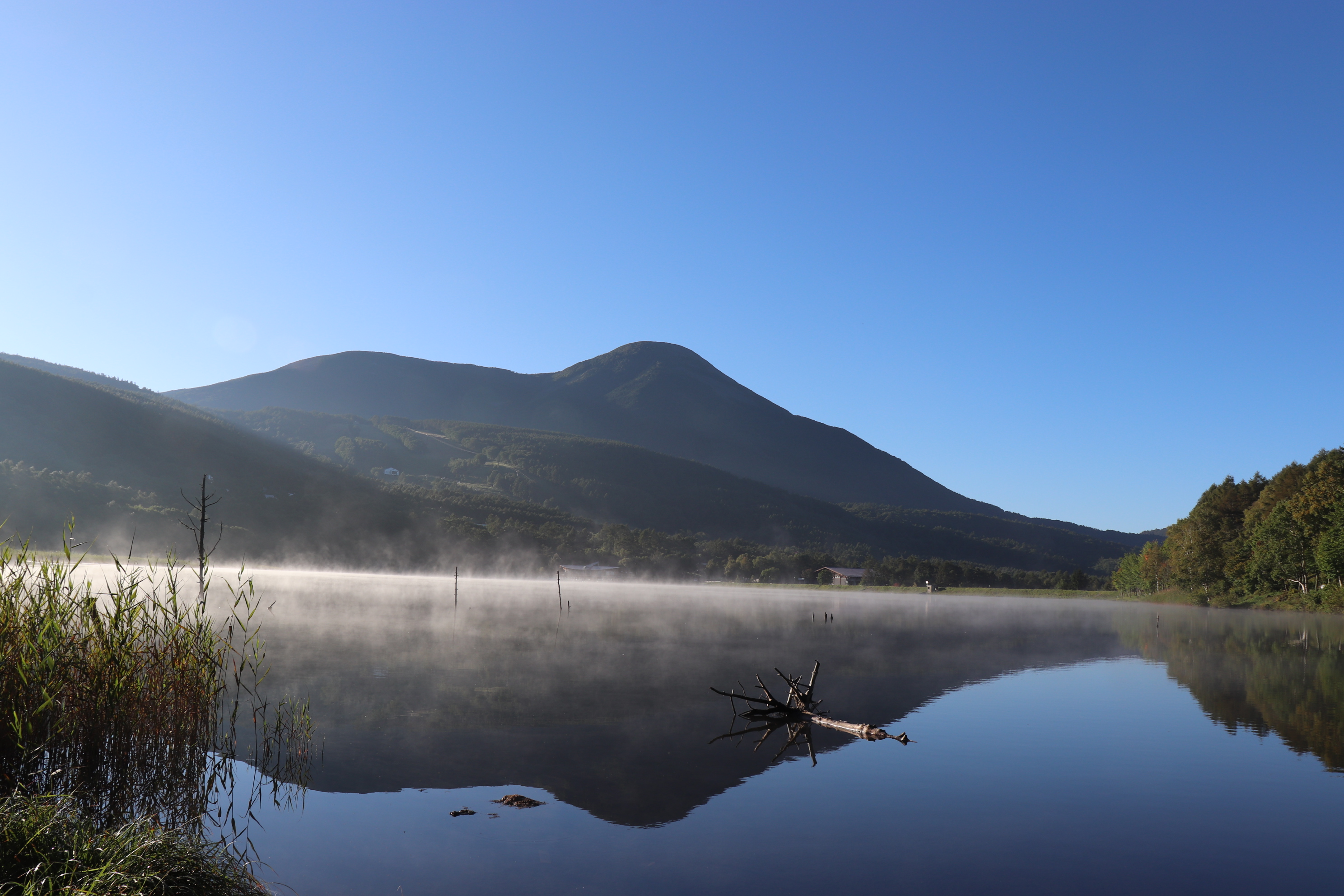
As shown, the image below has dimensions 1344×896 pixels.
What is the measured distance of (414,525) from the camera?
6772 inches

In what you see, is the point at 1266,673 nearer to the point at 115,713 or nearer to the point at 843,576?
the point at 115,713

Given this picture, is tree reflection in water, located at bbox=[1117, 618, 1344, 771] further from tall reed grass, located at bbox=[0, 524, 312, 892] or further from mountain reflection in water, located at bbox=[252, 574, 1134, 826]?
tall reed grass, located at bbox=[0, 524, 312, 892]

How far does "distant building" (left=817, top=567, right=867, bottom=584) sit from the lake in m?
134

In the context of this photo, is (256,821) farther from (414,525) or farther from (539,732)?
(414,525)

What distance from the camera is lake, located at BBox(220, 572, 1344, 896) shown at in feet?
36.6

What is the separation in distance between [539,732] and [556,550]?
168 m

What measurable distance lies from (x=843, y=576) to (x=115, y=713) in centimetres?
17069

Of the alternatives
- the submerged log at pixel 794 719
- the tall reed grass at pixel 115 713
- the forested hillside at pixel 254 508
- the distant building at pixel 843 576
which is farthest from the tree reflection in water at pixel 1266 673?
the forested hillside at pixel 254 508

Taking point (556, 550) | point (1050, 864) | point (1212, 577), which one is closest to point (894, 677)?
point (1050, 864)

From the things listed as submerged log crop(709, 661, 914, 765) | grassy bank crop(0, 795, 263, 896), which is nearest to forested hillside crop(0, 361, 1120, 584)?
submerged log crop(709, 661, 914, 765)

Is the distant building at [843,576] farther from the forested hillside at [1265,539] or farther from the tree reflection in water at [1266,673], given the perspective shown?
the tree reflection in water at [1266,673]

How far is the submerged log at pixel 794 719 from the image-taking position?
66.4 feet

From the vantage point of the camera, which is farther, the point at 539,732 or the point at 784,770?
the point at 539,732

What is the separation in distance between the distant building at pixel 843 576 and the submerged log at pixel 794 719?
499ft
